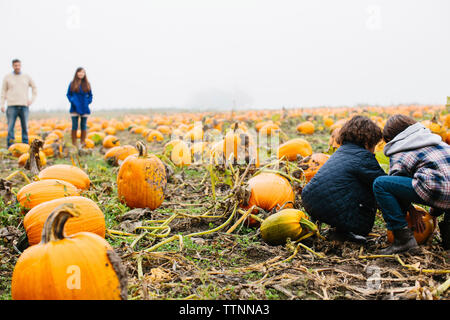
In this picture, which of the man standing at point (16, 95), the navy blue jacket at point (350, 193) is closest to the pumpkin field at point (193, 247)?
the navy blue jacket at point (350, 193)

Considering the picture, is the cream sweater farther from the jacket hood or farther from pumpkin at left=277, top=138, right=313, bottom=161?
the jacket hood

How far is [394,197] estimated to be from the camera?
10.3 ft

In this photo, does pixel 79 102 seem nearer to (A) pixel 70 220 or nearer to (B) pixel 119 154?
(B) pixel 119 154

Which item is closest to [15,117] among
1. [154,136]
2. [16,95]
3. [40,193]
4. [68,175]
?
[16,95]

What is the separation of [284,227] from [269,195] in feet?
2.05

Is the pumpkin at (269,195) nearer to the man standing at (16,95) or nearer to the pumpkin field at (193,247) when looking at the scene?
the pumpkin field at (193,247)

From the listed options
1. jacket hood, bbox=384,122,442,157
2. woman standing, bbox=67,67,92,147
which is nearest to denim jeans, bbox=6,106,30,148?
woman standing, bbox=67,67,92,147

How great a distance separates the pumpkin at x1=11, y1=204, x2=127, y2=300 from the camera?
2078 mm

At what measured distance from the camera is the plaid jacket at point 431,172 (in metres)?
2.93

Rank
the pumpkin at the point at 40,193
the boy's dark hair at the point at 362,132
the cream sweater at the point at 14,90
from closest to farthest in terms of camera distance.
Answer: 1. the boy's dark hair at the point at 362,132
2. the pumpkin at the point at 40,193
3. the cream sweater at the point at 14,90

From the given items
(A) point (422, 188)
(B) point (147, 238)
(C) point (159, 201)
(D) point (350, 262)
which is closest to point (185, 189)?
(C) point (159, 201)

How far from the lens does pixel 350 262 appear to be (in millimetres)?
3059

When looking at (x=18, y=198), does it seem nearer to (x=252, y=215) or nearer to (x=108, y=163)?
(x=252, y=215)

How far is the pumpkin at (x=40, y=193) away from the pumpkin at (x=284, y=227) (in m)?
1.99
